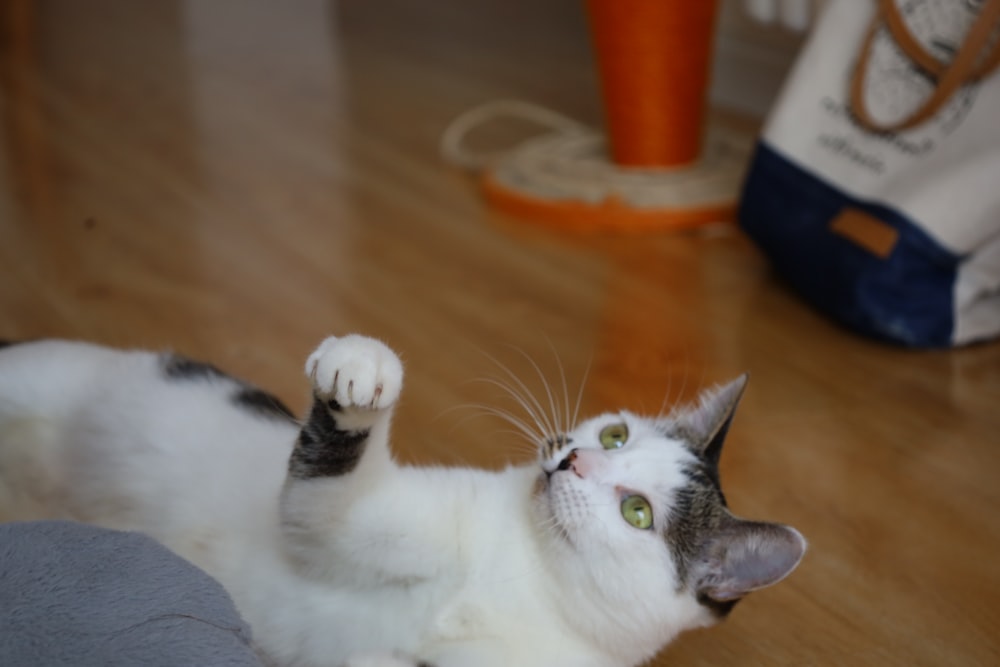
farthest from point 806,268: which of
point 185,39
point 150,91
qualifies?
point 185,39

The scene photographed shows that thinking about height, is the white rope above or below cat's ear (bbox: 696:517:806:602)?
below

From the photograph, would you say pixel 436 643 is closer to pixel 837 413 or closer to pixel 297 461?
pixel 297 461

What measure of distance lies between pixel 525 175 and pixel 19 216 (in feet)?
3.41

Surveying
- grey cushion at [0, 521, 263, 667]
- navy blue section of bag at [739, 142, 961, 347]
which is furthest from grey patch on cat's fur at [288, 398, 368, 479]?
navy blue section of bag at [739, 142, 961, 347]

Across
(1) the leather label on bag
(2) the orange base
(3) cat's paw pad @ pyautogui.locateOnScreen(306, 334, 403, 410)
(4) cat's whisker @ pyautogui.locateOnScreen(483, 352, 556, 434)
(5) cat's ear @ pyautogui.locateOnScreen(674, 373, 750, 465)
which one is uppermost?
(3) cat's paw pad @ pyautogui.locateOnScreen(306, 334, 403, 410)

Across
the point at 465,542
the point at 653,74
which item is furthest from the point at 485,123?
the point at 465,542

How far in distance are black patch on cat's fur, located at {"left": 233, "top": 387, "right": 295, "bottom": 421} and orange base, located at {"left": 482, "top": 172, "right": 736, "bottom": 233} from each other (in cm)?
122

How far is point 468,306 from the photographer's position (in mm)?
1947

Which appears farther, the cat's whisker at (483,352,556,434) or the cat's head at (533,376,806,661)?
the cat's whisker at (483,352,556,434)

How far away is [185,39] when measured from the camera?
394cm

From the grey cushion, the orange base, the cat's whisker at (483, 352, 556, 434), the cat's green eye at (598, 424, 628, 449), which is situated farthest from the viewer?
the orange base

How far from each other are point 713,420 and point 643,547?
0.19m

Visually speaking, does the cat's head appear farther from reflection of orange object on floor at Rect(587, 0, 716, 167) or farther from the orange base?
reflection of orange object on floor at Rect(587, 0, 716, 167)

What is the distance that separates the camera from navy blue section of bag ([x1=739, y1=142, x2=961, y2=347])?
1.78m
